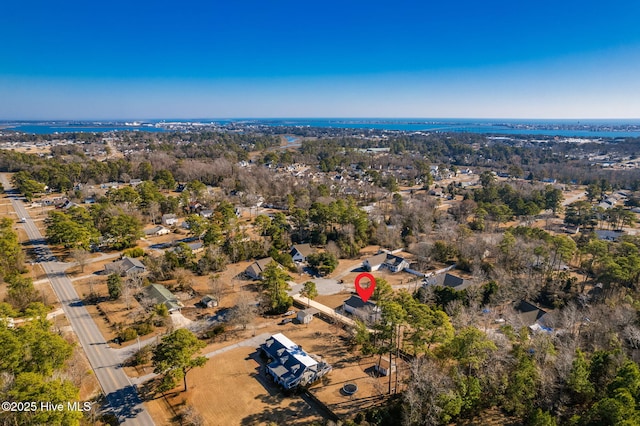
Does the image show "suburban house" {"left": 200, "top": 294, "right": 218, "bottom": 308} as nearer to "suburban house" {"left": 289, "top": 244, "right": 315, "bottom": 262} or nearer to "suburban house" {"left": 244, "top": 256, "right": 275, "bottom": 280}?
"suburban house" {"left": 244, "top": 256, "right": 275, "bottom": 280}

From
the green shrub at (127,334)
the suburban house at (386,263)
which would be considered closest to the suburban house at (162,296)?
the green shrub at (127,334)

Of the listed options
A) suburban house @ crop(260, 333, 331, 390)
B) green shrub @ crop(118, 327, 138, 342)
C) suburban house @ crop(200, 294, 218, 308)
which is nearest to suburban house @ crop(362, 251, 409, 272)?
suburban house @ crop(200, 294, 218, 308)

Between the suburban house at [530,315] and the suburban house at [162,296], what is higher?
the suburban house at [162,296]

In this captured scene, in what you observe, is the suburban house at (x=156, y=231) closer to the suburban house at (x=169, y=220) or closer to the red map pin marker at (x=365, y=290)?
the suburban house at (x=169, y=220)

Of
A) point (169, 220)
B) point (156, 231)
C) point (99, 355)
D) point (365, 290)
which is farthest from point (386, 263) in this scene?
point (169, 220)

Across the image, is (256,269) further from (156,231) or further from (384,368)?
(156,231)

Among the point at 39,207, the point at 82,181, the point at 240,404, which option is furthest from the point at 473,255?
the point at 82,181

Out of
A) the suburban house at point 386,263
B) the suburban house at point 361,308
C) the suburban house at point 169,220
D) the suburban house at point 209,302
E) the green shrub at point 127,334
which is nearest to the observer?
the green shrub at point 127,334
